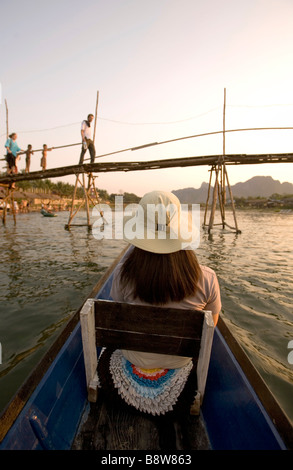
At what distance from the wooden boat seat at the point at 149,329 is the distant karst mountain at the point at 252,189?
158 meters

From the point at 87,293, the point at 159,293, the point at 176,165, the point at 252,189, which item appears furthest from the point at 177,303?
the point at 252,189

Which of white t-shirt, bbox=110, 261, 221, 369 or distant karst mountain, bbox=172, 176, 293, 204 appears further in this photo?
distant karst mountain, bbox=172, 176, 293, 204

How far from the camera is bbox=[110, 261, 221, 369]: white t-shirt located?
1465mm

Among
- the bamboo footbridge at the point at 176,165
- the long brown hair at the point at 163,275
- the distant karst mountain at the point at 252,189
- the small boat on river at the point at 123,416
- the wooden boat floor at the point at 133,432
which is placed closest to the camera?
the small boat on river at the point at 123,416

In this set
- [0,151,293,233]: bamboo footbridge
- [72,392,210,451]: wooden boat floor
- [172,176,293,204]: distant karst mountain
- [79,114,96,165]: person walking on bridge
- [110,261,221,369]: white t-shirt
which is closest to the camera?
[110,261,221,369]: white t-shirt

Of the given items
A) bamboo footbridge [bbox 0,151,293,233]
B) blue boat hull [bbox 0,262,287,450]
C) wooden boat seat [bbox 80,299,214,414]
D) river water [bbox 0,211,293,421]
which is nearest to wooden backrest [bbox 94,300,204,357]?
wooden boat seat [bbox 80,299,214,414]

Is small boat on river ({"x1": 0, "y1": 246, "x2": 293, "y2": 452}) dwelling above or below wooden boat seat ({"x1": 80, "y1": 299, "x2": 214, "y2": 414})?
below

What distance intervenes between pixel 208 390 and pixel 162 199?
161 cm

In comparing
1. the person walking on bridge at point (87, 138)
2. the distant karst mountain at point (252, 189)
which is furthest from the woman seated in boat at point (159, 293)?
the distant karst mountain at point (252, 189)

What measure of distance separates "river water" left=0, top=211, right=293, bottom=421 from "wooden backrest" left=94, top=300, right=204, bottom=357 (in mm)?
1811

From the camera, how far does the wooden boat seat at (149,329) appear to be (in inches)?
52.7

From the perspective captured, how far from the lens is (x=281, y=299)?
4.68 metres

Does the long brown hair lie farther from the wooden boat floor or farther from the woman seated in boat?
the wooden boat floor

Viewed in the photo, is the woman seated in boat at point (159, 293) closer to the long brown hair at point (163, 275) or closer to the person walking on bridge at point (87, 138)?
the long brown hair at point (163, 275)
